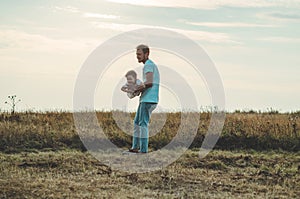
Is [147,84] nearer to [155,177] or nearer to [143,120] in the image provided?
[143,120]

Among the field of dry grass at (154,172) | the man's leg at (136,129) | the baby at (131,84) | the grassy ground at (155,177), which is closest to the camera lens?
the grassy ground at (155,177)

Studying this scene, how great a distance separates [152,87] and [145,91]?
0.14m

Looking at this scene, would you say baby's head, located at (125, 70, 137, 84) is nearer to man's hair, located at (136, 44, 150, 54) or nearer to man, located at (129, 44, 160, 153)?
man, located at (129, 44, 160, 153)

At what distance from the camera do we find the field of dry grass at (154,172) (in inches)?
275

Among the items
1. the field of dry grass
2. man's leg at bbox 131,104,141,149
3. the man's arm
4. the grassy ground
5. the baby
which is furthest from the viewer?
man's leg at bbox 131,104,141,149

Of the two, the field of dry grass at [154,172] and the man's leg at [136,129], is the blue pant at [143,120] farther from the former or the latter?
the field of dry grass at [154,172]

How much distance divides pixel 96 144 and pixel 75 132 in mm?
754

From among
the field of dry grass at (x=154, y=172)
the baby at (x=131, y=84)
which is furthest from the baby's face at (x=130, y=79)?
the field of dry grass at (x=154, y=172)

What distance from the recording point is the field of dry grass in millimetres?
6984

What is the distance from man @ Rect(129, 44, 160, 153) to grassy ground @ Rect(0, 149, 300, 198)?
78cm

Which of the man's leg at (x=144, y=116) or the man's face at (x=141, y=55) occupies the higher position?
the man's face at (x=141, y=55)

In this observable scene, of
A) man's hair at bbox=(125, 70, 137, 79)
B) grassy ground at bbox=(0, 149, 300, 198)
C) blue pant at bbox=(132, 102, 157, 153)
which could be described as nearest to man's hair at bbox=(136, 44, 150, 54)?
man's hair at bbox=(125, 70, 137, 79)

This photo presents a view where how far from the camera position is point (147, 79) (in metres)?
8.72

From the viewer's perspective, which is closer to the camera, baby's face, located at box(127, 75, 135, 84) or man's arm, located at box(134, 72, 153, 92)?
man's arm, located at box(134, 72, 153, 92)
